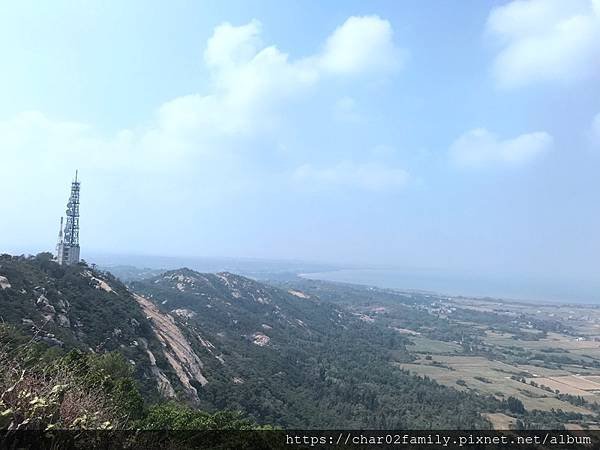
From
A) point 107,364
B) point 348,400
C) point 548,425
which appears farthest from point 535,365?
point 107,364

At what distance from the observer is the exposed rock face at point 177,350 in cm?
3048

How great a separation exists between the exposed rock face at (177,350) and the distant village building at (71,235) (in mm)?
8428

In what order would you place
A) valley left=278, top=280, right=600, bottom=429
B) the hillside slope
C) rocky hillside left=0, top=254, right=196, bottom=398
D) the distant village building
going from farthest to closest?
valley left=278, top=280, right=600, bottom=429 → the distant village building → the hillside slope → rocky hillside left=0, top=254, right=196, bottom=398

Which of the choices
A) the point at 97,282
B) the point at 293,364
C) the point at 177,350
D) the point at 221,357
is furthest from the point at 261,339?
the point at 97,282

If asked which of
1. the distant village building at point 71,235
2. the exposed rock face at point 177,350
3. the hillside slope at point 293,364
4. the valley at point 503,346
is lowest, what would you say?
the valley at point 503,346

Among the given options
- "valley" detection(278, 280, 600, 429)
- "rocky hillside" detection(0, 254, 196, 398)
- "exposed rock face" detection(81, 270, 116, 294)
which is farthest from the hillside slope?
"exposed rock face" detection(81, 270, 116, 294)

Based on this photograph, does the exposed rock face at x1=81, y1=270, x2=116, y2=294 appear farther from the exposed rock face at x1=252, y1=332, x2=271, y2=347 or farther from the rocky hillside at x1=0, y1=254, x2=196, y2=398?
the exposed rock face at x1=252, y1=332, x2=271, y2=347

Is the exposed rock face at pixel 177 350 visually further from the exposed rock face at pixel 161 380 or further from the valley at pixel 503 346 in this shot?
the valley at pixel 503 346

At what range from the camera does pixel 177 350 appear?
112 feet

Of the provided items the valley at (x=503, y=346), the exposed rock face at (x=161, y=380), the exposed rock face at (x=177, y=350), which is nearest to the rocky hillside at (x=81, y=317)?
the exposed rock face at (x=161, y=380)

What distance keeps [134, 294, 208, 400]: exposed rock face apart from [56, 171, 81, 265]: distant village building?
8.43 meters

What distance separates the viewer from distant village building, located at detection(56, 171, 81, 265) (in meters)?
40.8

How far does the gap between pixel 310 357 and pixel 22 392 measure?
5734 cm

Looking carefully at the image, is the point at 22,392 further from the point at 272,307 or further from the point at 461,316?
the point at 461,316
